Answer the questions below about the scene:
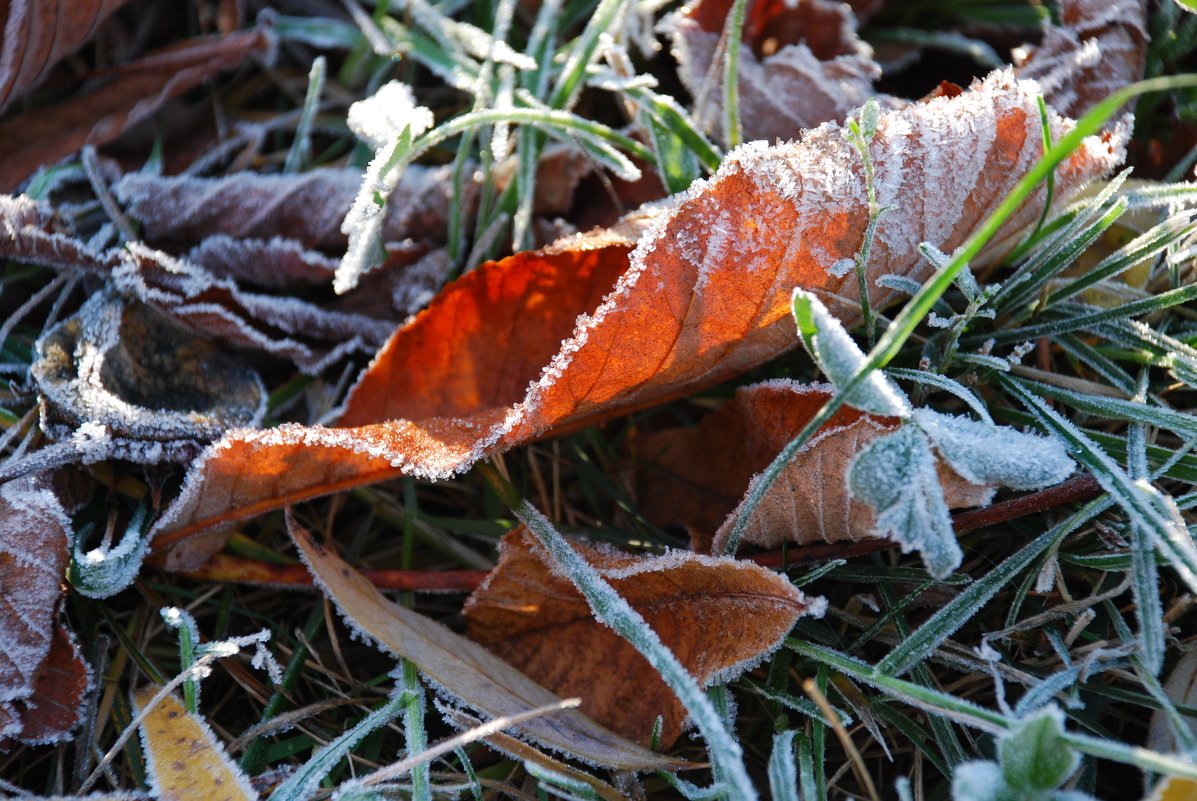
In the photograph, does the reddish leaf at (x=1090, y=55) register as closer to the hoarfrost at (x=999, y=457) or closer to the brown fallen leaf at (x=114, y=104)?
the hoarfrost at (x=999, y=457)

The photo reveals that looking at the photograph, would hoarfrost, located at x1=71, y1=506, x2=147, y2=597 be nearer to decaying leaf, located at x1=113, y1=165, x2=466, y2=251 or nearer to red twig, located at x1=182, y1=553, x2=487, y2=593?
red twig, located at x1=182, y1=553, x2=487, y2=593

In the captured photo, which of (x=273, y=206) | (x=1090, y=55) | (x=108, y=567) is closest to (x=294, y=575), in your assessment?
(x=108, y=567)

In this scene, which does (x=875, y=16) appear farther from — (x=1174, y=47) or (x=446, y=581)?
(x=446, y=581)

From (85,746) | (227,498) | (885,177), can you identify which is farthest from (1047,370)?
(85,746)

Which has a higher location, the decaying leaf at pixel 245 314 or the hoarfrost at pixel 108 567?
the decaying leaf at pixel 245 314

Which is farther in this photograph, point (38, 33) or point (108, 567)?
point (38, 33)

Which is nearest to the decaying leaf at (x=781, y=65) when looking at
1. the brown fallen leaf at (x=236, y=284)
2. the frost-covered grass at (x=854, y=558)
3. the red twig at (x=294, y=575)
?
the frost-covered grass at (x=854, y=558)

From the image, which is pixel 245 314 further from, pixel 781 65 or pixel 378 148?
pixel 781 65
